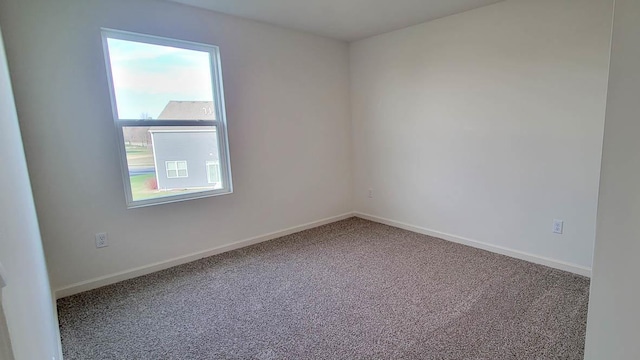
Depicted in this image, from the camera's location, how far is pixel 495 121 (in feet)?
10.2

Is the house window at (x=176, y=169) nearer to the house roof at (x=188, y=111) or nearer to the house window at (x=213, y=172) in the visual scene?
the house window at (x=213, y=172)

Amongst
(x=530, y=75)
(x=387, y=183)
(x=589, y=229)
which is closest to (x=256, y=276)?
(x=387, y=183)

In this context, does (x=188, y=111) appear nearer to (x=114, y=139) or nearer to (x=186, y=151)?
(x=186, y=151)

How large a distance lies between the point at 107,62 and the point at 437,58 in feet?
10.7

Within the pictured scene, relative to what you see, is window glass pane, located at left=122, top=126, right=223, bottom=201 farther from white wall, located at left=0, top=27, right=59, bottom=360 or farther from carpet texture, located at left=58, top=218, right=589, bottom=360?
white wall, located at left=0, top=27, right=59, bottom=360

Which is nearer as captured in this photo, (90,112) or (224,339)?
(224,339)

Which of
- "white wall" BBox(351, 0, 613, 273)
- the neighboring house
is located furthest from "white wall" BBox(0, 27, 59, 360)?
"white wall" BBox(351, 0, 613, 273)

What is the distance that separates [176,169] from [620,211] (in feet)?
10.5

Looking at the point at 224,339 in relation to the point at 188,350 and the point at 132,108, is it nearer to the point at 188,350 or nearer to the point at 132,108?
the point at 188,350

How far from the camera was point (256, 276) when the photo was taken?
2.86m

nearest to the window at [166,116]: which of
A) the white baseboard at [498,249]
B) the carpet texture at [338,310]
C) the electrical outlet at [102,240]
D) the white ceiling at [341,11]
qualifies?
the electrical outlet at [102,240]

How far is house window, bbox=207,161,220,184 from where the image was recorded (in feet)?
10.9

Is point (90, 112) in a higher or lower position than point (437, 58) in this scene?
lower

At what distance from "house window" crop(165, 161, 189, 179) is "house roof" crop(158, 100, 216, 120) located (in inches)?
17.4
